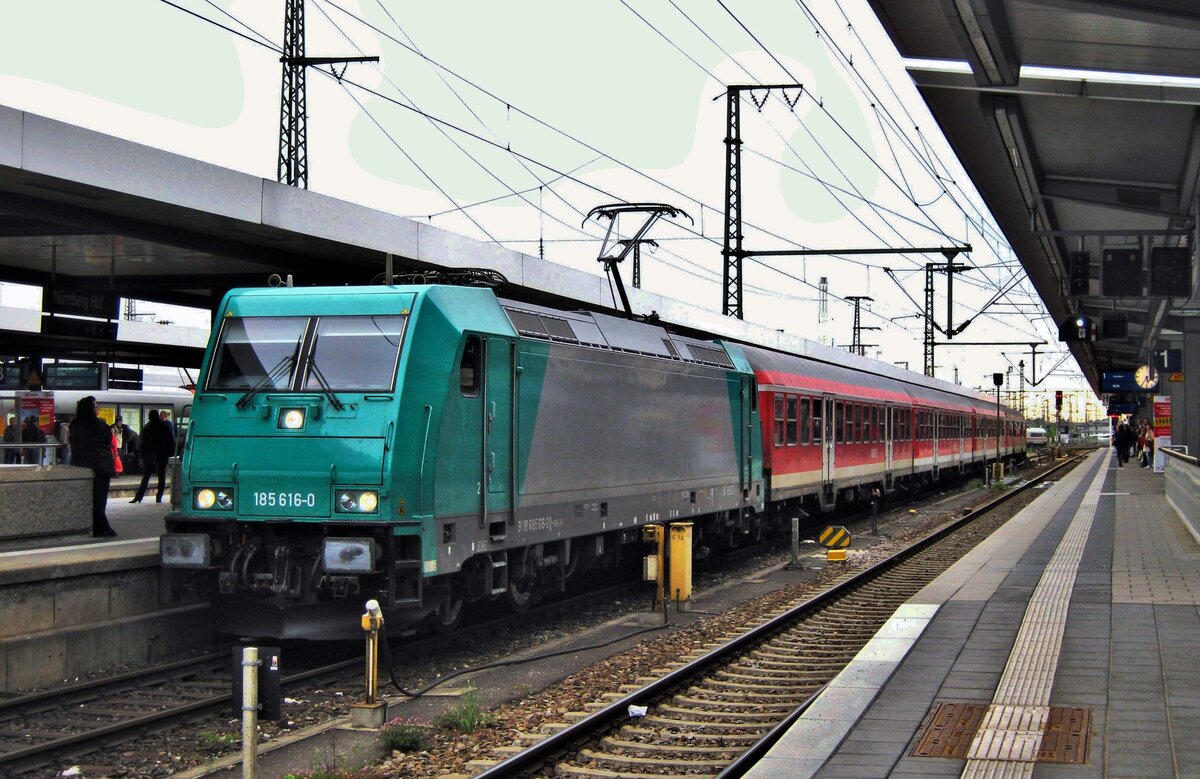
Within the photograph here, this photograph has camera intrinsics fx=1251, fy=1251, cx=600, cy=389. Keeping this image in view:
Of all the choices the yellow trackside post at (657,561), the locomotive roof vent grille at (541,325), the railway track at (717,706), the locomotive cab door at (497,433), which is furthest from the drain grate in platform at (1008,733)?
the yellow trackside post at (657,561)

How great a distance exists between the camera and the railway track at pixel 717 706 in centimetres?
769

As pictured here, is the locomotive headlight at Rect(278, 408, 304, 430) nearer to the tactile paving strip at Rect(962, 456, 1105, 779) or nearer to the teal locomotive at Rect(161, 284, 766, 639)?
the teal locomotive at Rect(161, 284, 766, 639)

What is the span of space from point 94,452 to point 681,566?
21.9 feet

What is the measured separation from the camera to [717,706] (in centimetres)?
944

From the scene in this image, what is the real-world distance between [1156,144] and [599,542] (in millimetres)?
8569

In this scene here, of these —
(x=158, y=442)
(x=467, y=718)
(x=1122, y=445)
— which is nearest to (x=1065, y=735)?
(x=467, y=718)

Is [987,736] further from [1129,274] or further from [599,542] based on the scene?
[1129,274]

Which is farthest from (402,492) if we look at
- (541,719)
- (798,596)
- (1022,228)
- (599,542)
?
(1022,228)

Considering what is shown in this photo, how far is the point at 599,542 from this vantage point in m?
14.1

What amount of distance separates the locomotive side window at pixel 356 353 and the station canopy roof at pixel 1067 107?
5129 mm

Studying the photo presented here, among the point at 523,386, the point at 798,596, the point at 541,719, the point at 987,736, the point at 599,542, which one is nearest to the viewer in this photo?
the point at 987,736

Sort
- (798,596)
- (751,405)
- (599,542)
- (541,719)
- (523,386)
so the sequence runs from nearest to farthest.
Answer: (541,719) < (523,386) < (599,542) < (798,596) < (751,405)

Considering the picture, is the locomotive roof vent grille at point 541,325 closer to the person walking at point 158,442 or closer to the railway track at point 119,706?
the railway track at point 119,706

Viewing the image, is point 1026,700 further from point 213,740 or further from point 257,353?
point 257,353
